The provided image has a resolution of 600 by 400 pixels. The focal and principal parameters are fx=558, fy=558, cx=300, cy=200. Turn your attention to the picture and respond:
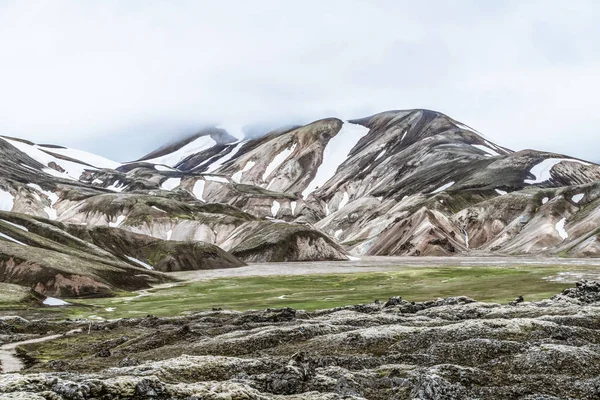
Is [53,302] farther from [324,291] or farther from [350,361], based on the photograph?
[350,361]

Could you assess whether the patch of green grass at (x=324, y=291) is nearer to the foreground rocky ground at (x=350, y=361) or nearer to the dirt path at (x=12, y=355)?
the dirt path at (x=12, y=355)

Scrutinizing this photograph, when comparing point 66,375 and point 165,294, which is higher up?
point 66,375

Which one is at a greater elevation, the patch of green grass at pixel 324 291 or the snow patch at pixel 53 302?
the patch of green grass at pixel 324 291

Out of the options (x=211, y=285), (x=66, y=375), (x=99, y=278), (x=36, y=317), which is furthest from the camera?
(x=211, y=285)

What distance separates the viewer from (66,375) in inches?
1051

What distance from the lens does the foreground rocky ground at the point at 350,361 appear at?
25.9 m

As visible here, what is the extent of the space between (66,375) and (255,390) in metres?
9.07

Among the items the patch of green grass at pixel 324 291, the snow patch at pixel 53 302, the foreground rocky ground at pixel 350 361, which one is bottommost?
the snow patch at pixel 53 302

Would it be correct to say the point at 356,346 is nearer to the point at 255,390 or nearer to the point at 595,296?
the point at 255,390

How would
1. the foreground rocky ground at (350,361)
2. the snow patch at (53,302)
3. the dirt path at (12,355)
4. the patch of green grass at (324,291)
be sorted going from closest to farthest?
the foreground rocky ground at (350,361), the dirt path at (12,355), the patch of green grass at (324,291), the snow patch at (53,302)

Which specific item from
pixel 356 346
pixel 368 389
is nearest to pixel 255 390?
pixel 368 389

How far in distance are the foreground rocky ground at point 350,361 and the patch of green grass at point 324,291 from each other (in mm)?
31358

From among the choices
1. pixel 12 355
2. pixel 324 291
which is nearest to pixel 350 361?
pixel 12 355

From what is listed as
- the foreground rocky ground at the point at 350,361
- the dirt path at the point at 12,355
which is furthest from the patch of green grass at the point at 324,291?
the foreground rocky ground at the point at 350,361
